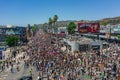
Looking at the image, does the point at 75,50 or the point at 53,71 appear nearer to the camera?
the point at 53,71

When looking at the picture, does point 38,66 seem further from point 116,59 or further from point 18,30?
point 18,30

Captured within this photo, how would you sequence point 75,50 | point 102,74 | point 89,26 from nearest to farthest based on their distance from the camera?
point 102,74
point 75,50
point 89,26

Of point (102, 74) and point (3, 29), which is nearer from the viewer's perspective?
point (102, 74)

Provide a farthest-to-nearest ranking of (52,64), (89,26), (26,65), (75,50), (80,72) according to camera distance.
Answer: (89,26) → (75,50) → (26,65) → (52,64) → (80,72)

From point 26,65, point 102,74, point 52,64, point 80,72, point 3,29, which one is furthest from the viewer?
point 3,29

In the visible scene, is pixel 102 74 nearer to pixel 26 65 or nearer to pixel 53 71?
pixel 53 71

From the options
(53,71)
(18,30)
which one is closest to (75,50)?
(53,71)

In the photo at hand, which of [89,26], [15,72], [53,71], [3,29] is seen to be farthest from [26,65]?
[3,29]


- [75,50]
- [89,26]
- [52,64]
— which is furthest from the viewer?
[89,26]
